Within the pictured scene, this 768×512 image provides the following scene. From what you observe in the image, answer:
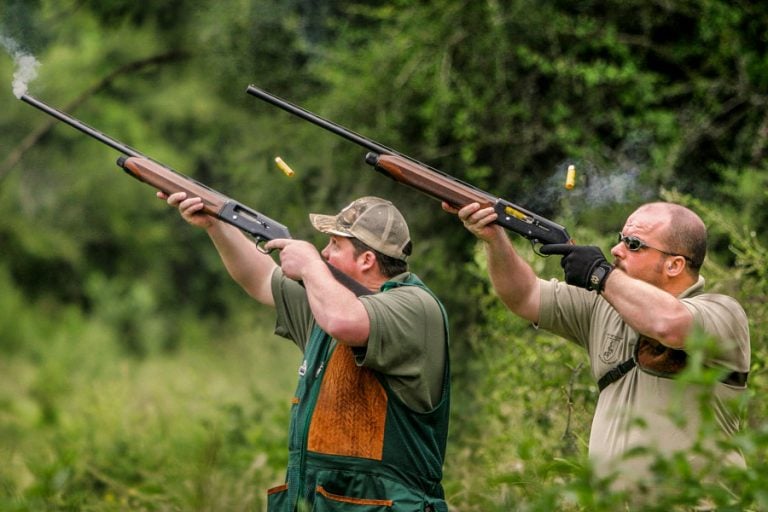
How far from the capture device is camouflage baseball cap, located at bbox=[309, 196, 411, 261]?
195 inches

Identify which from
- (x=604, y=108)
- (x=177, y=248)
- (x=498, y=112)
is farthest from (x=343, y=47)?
(x=177, y=248)

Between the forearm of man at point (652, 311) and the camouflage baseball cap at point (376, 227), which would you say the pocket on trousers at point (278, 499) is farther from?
the forearm of man at point (652, 311)

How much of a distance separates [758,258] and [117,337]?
15758 mm

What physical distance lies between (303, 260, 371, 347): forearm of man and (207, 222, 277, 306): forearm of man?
0.82m

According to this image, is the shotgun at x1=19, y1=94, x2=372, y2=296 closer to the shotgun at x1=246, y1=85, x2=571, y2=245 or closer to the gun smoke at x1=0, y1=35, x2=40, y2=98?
the gun smoke at x1=0, y1=35, x2=40, y2=98

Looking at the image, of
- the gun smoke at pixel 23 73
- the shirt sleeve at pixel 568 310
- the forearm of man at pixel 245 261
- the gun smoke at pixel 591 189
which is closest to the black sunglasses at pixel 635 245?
the shirt sleeve at pixel 568 310

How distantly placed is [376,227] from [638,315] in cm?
117

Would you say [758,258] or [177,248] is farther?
[177,248]

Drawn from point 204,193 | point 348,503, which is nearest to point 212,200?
point 204,193

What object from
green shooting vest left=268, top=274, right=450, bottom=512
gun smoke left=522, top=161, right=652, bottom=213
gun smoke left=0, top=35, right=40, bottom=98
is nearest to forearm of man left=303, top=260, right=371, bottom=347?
green shooting vest left=268, top=274, right=450, bottom=512

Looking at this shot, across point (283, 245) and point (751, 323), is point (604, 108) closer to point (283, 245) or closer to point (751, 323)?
point (751, 323)

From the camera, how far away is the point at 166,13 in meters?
14.5

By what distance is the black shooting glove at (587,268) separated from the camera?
4.50 m

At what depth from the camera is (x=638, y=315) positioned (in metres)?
4.37
